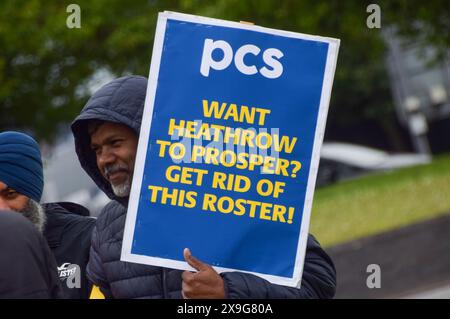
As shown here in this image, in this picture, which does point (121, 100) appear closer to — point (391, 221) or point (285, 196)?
point (285, 196)

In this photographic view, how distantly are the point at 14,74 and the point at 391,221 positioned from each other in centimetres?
1121

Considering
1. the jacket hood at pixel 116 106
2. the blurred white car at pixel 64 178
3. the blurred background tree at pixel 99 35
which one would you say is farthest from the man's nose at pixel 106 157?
the blurred white car at pixel 64 178

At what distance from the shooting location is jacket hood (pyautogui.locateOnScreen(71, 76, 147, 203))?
12.5ft

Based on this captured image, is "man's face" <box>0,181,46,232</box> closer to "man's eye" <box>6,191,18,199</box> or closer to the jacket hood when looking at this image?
"man's eye" <box>6,191,18,199</box>

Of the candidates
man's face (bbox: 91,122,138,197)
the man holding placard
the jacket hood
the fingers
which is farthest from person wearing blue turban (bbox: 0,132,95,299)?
the fingers

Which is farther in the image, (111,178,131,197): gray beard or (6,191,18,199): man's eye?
(6,191,18,199): man's eye

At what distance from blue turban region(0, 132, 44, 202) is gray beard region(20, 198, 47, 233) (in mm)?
40

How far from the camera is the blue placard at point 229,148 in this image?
11.7 feet

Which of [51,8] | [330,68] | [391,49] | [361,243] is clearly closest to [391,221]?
[361,243]

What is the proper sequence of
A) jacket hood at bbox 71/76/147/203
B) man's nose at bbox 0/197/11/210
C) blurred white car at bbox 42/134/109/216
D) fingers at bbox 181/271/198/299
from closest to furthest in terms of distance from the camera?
1. fingers at bbox 181/271/198/299
2. jacket hood at bbox 71/76/147/203
3. man's nose at bbox 0/197/11/210
4. blurred white car at bbox 42/134/109/216

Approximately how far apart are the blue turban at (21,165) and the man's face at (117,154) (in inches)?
12.3

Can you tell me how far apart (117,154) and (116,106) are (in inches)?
6.2

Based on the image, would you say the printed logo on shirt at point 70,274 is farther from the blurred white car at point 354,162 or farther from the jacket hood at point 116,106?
the blurred white car at point 354,162

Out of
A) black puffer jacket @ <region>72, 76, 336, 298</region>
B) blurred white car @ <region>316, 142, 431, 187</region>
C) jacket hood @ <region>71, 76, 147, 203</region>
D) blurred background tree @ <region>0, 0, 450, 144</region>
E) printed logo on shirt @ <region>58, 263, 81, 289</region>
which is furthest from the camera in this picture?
blurred white car @ <region>316, 142, 431, 187</region>
